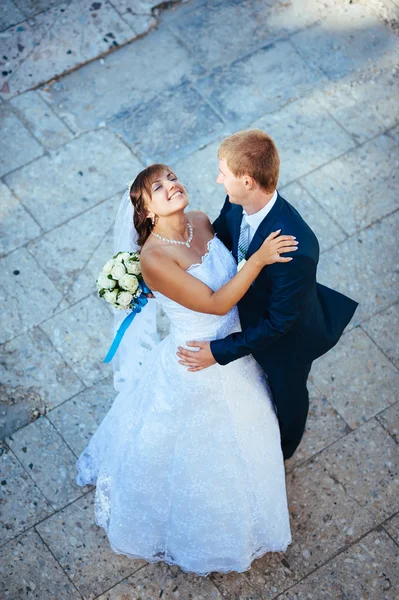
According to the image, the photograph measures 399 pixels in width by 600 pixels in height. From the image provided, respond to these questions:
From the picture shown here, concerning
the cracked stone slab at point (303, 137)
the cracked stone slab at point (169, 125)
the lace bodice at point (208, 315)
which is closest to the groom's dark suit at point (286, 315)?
the lace bodice at point (208, 315)

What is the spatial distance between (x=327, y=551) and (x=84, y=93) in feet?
13.9

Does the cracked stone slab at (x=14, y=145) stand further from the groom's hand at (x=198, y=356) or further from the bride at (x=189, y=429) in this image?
the groom's hand at (x=198, y=356)

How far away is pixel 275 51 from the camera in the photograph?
6203 mm

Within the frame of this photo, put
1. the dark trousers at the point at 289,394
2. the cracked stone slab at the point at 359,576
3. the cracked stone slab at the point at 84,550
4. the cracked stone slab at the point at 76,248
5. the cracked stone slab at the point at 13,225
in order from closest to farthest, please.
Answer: the dark trousers at the point at 289,394
the cracked stone slab at the point at 359,576
the cracked stone slab at the point at 84,550
the cracked stone slab at the point at 76,248
the cracked stone slab at the point at 13,225

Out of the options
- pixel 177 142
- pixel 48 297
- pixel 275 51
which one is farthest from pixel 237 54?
pixel 48 297

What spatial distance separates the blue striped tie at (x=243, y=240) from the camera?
11.6 ft

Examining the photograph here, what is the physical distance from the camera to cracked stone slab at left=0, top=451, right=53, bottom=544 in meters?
4.40

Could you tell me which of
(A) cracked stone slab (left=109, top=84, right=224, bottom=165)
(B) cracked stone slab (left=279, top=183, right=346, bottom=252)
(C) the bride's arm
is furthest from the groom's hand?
(A) cracked stone slab (left=109, top=84, right=224, bottom=165)

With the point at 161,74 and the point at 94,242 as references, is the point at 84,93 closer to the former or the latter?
the point at 161,74

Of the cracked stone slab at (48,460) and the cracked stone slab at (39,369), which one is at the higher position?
the cracked stone slab at (39,369)

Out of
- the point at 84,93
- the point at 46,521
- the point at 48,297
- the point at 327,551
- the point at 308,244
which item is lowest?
the point at 327,551

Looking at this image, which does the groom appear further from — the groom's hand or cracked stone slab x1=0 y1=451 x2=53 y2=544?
cracked stone slab x1=0 y1=451 x2=53 y2=544

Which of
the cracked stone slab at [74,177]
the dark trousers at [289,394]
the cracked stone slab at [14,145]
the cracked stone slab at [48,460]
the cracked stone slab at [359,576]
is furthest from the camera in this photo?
the cracked stone slab at [14,145]

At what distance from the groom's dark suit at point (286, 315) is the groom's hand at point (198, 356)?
40 millimetres
